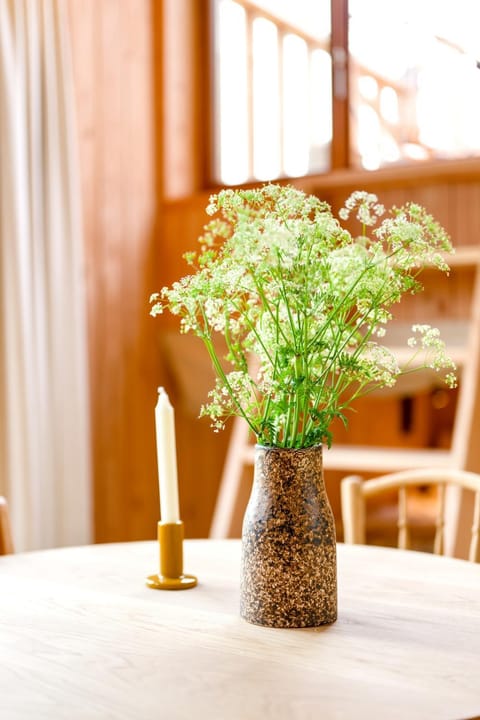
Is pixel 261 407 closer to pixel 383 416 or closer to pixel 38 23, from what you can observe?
pixel 38 23

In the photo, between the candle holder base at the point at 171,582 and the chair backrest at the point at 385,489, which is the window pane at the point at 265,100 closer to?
the chair backrest at the point at 385,489

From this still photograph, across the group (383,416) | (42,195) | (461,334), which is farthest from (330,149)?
(383,416)

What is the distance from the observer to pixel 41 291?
3213 millimetres

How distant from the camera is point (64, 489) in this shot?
10.6 ft

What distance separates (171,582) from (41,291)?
201cm

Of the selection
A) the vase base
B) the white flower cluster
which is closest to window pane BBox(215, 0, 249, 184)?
the white flower cluster

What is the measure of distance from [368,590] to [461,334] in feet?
7.03

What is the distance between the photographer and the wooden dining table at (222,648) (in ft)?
3.02

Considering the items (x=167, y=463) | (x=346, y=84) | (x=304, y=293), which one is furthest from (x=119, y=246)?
(x=304, y=293)

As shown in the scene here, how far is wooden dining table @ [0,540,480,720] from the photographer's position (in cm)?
92

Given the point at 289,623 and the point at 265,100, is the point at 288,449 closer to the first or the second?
the point at 289,623

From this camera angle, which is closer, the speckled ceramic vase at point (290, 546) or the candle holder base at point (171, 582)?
the speckled ceramic vase at point (290, 546)

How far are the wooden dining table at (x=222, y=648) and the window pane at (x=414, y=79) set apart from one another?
2311mm

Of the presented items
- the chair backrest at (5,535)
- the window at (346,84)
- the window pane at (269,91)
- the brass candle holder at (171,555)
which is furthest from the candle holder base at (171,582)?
the window pane at (269,91)
